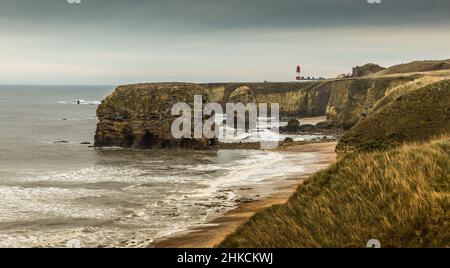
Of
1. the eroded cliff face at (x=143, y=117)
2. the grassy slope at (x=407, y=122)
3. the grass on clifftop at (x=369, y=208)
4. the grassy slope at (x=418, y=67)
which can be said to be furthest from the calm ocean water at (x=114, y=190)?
the grassy slope at (x=418, y=67)

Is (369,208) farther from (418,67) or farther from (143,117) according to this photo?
(418,67)

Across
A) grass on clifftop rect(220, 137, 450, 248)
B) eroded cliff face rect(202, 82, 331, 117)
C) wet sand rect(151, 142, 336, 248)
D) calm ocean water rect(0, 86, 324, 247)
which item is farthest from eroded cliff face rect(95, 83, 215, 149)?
eroded cliff face rect(202, 82, 331, 117)

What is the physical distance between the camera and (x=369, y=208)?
11086 mm

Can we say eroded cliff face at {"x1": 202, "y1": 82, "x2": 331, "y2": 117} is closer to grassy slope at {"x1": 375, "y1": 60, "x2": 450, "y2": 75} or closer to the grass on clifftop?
grassy slope at {"x1": 375, "y1": 60, "x2": 450, "y2": 75}

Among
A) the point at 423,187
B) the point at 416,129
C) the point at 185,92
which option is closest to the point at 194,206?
the point at 416,129

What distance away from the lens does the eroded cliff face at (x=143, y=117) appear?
63031 mm

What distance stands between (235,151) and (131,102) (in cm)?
1743

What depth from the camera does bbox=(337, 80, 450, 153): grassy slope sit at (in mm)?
29984

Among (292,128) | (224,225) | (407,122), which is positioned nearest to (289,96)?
(292,128)

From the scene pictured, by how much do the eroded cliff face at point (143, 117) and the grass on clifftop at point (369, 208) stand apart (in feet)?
161

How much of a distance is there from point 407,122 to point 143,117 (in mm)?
40080

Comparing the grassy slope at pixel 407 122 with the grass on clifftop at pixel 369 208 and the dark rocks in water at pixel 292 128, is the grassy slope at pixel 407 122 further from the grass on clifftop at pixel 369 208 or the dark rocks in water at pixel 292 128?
the dark rocks in water at pixel 292 128

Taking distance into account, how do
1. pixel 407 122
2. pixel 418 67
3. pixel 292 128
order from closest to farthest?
pixel 407 122, pixel 292 128, pixel 418 67
